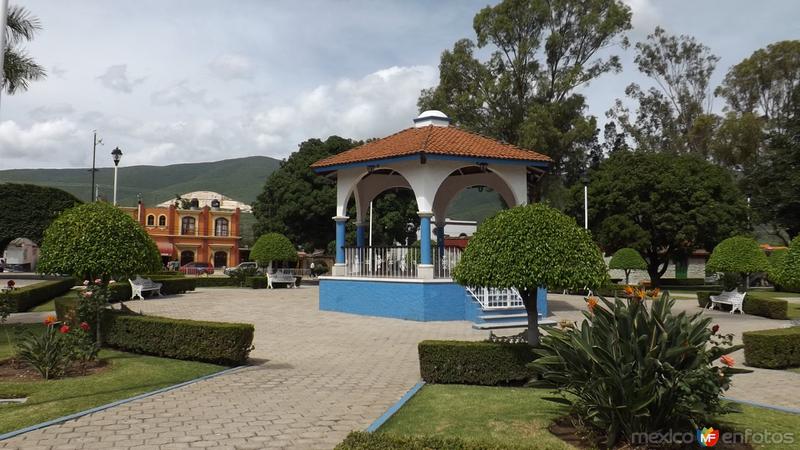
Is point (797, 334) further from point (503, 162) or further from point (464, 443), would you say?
point (503, 162)

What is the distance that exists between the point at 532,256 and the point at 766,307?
50.3 ft

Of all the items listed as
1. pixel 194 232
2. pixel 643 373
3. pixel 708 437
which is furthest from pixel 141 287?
pixel 194 232

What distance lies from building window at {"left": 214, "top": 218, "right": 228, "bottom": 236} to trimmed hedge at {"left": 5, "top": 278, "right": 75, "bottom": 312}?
4098 centimetres

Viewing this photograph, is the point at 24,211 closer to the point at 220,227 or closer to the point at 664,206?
the point at 220,227

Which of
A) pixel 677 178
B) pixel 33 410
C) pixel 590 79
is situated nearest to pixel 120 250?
pixel 33 410

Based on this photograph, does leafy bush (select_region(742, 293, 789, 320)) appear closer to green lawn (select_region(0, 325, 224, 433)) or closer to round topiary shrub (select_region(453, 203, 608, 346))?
round topiary shrub (select_region(453, 203, 608, 346))

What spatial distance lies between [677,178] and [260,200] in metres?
28.8

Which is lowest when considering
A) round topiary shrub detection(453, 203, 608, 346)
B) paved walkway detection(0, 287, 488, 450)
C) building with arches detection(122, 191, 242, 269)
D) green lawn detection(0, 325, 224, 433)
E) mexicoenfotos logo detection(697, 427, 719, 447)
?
paved walkway detection(0, 287, 488, 450)

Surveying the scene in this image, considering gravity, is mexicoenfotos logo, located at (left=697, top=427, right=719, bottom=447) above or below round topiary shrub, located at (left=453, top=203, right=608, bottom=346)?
below

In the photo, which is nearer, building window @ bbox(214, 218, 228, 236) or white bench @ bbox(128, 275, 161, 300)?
white bench @ bbox(128, 275, 161, 300)

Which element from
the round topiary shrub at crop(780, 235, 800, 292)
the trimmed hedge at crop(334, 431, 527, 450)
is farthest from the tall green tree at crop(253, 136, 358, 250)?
the trimmed hedge at crop(334, 431, 527, 450)

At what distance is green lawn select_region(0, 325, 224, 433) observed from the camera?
675 centimetres

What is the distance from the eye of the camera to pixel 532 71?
112 ft

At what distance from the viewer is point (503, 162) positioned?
18.7m
